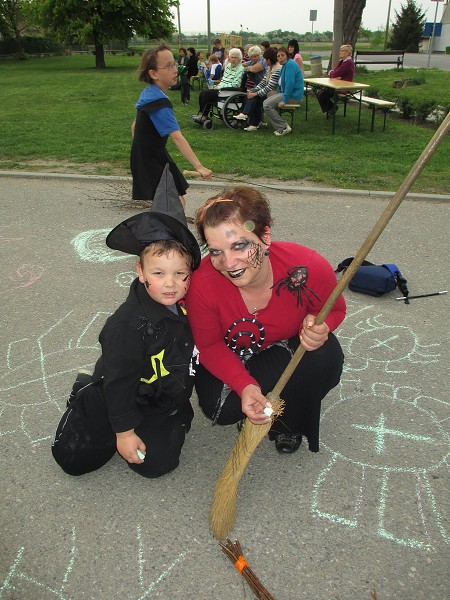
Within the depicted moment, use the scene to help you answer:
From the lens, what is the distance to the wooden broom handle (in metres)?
1.47

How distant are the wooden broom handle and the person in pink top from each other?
0.09m

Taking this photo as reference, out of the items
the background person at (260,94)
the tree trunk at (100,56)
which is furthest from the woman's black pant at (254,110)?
the tree trunk at (100,56)

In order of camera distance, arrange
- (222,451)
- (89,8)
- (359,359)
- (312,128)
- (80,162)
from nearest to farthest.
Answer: (222,451) < (359,359) < (80,162) < (312,128) < (89,8)

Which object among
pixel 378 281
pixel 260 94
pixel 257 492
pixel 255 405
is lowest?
pixel 257 492

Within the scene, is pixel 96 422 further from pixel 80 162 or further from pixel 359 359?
pixel 80 162

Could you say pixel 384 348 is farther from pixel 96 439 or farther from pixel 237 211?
pixel 96 439

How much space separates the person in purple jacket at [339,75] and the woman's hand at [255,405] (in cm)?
942

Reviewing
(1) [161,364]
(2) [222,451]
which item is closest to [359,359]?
A: (2) [222,451]

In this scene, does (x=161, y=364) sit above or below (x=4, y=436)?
above

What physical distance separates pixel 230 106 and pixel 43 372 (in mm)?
7827

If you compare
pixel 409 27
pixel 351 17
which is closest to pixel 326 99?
pixel 351 17

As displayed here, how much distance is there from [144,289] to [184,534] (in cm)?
94

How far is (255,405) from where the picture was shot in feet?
6.57

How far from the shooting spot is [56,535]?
2.00 m
